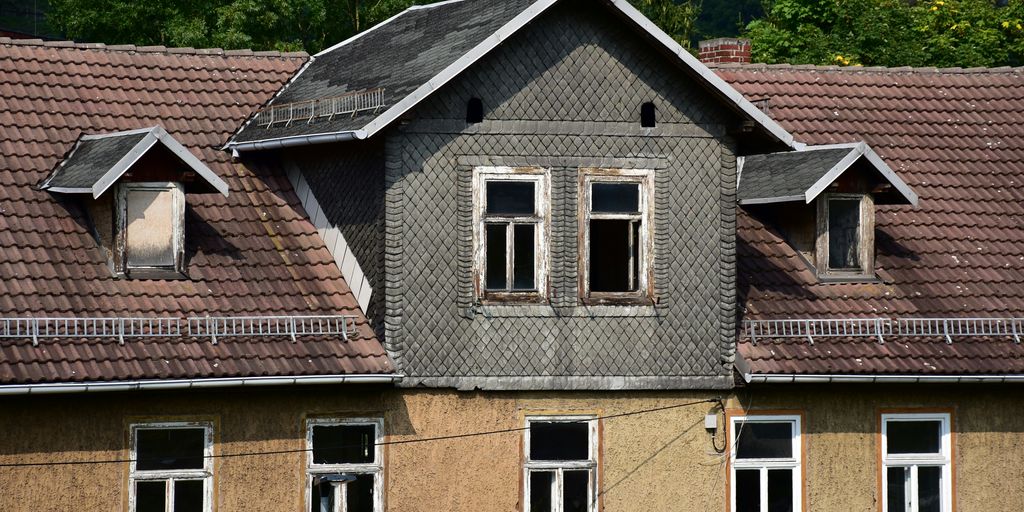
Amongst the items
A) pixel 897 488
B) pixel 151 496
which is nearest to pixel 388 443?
pixel 151 496

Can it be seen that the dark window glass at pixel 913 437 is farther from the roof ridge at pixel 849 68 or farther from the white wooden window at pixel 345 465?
the white wooden window at pixel 345 465

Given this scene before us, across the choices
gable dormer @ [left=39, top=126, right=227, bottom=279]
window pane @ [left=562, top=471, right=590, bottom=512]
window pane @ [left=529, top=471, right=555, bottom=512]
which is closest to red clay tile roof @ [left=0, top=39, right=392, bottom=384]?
gable dormer @ [left=39, top=126, right=227, bottom=279]

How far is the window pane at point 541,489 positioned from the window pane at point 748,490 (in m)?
1.99

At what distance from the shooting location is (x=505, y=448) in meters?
17.4

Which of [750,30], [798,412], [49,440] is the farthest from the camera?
[750,30]

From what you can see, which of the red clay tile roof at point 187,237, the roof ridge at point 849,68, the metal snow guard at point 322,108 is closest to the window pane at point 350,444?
the red clay tile roof at point 187,237

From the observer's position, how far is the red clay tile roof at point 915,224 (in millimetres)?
18281

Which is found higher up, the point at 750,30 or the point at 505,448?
the point at 750,30

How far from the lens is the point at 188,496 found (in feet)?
54.5

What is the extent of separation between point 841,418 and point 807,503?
0.95m

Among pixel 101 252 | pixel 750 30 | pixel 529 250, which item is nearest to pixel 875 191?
pixel 529 250

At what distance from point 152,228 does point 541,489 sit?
461 centimetres

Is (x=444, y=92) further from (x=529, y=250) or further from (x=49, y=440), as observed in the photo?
(x=49, y=440)

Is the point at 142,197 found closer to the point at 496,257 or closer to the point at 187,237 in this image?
the point at 187,237
